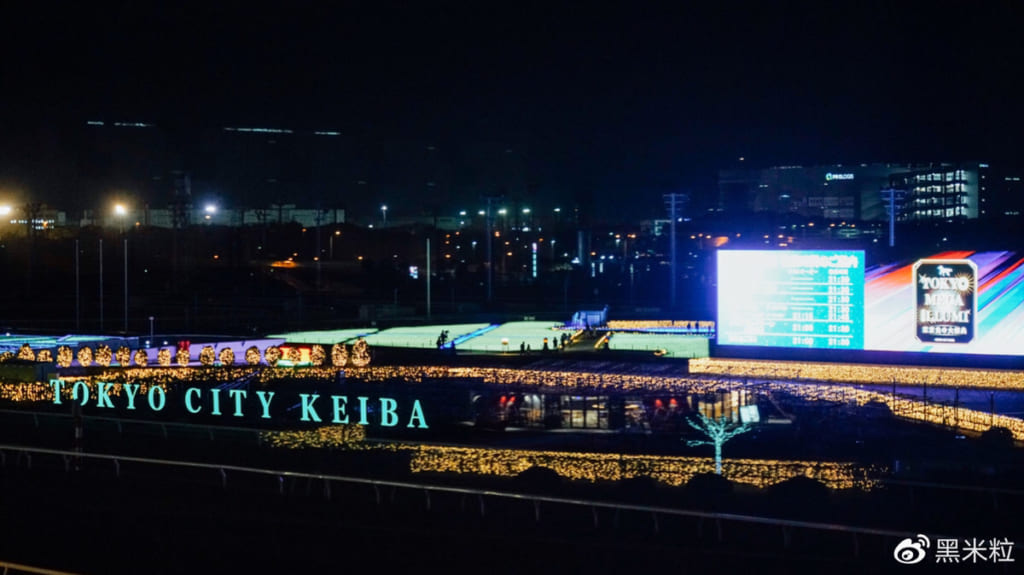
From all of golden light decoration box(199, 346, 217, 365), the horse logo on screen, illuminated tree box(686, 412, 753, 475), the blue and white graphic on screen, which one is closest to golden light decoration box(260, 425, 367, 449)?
illuminated tree box(686, 412, 753, 475)

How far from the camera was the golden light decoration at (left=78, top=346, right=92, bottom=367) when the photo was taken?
989 inches

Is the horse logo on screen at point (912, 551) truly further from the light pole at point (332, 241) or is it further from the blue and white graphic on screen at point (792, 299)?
the light pole at point (332, 241)

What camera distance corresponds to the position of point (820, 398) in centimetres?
1889

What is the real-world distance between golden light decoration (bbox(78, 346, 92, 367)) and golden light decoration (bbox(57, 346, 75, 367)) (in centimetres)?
26

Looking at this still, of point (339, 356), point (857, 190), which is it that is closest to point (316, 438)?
point (339, 356)

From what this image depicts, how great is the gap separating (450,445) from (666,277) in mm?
45716

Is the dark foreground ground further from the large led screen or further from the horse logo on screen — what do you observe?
the large led screen

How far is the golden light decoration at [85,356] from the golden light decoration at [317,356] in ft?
18.4

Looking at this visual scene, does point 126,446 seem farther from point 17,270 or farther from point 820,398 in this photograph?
point 17,270

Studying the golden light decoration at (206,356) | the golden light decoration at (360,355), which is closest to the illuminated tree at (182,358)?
the golden light decoration at (206,356)

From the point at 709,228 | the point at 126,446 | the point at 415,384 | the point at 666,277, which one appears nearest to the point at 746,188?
the point at 709,228

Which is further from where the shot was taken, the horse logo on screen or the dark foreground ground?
the dark foreground ground

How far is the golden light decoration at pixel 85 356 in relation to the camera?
2511 cm

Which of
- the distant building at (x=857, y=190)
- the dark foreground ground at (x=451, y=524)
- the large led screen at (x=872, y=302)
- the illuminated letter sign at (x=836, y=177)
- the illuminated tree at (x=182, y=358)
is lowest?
the dark foreground ground at (x=451, y=524)
